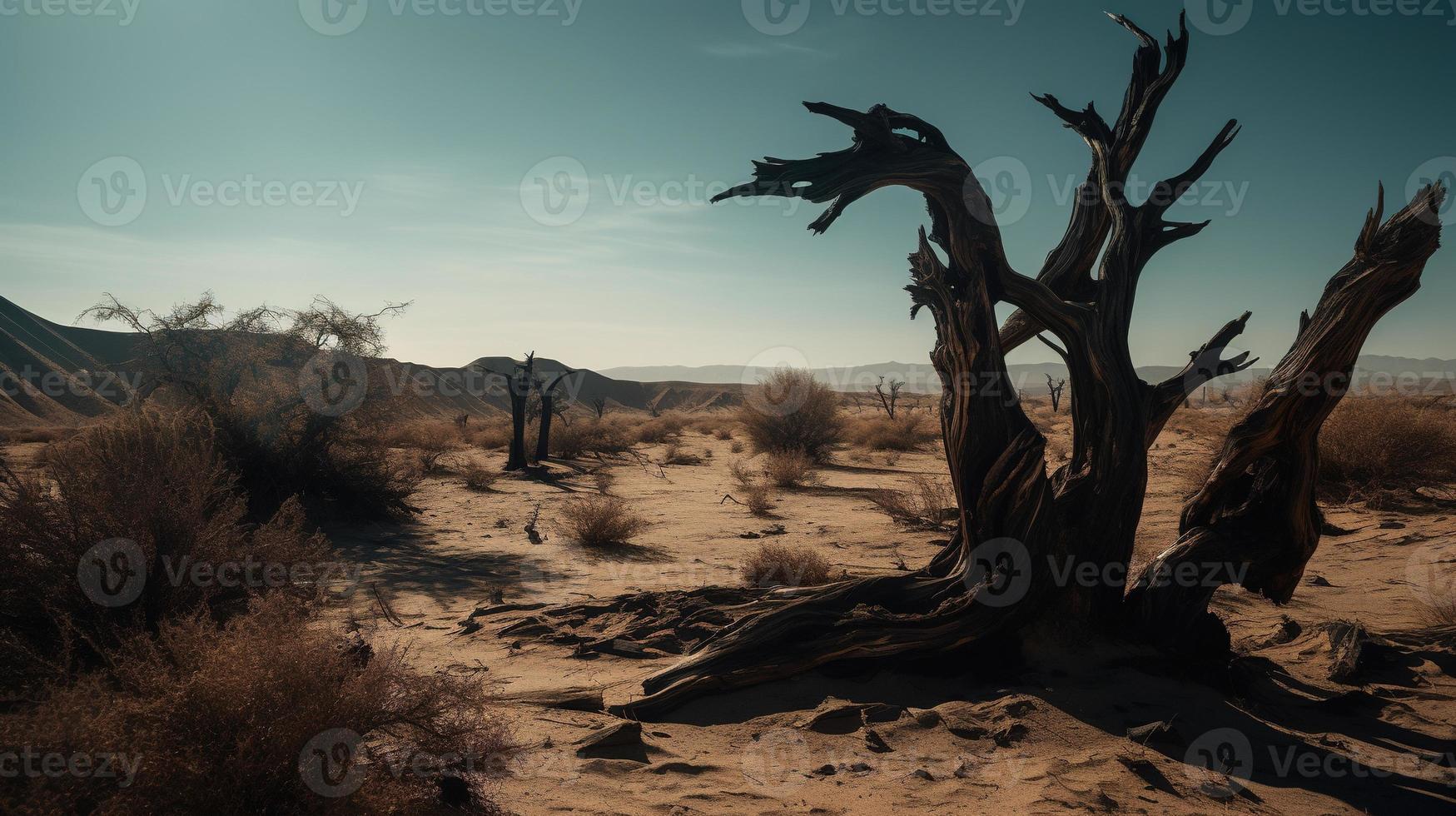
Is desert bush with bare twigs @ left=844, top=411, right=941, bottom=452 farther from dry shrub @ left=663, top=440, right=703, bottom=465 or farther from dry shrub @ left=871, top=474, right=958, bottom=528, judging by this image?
dry shrub @ left=871, top=474, right=958, bottom=528

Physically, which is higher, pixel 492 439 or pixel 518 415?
pixel 518 415

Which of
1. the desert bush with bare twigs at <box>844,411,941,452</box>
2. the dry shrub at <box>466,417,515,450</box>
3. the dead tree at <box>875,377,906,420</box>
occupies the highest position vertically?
the dead tree at <box>875,377,906,420</box>

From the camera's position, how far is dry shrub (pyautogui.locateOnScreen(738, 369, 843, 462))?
74.0 feet

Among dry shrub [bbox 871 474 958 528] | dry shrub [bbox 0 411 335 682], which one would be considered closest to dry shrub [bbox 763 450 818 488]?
dry shrub [bbox 871 474 958 528]

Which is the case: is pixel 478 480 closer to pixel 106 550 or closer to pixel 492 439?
pixel 492 439

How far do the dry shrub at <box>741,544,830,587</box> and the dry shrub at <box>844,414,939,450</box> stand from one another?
17.6 metres

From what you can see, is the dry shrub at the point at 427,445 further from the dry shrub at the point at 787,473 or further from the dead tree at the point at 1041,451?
the dead tree at the point at 1041,451

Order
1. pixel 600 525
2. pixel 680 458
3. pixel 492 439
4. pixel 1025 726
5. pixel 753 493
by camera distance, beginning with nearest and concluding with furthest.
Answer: pixel 1025 726, pixel 600 525, pixel 753 493, pixel 680 458, pixel 492 439

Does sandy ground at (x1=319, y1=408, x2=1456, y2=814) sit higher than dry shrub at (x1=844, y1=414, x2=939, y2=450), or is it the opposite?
dry shrub at (x1=844, y1=414, x2=939, y2=450)

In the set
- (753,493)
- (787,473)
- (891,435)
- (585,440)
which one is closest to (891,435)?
(891,435)

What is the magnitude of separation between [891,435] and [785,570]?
18.3m

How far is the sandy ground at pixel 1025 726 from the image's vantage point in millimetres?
3654

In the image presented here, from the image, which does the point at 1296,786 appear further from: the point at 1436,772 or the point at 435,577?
the point at 435,577

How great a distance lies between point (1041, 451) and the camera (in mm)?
5059
